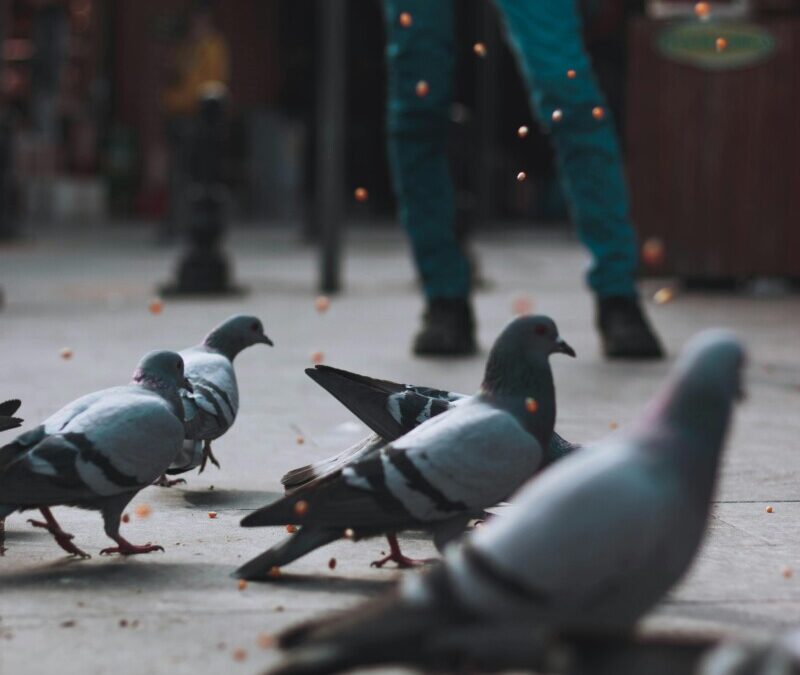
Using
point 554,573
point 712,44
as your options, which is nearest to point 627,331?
point 712,44

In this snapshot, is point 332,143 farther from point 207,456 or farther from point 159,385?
point 159,385

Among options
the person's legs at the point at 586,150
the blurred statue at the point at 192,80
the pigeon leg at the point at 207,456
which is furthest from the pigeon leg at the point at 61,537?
the blurred statue at the point at 192,80

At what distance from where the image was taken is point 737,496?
4.12m

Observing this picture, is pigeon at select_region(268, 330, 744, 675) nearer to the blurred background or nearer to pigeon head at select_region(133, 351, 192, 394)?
pigeon head at select_region(133, 351, 192, 394)

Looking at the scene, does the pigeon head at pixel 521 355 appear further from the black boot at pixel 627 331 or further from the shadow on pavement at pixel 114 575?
the black boot at pixel 627 331

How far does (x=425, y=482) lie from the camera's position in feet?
9.91

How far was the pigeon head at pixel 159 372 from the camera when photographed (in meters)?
3.63

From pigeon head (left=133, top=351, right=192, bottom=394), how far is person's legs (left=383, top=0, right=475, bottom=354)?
123 inches

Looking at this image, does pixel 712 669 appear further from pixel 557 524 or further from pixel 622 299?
pixel 622 299

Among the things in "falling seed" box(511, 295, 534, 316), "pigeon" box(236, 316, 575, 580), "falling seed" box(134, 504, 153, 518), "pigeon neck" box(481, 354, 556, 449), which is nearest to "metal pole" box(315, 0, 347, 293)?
"falling seed" box(511, 295, 534, 316)

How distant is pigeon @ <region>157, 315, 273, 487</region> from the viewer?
157 inches

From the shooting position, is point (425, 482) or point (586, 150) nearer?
point (425, 482)

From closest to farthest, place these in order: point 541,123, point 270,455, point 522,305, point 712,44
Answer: point 270,455, point 541,123, point 522,305, point 712,44

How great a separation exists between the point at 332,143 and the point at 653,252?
2.19 metres
